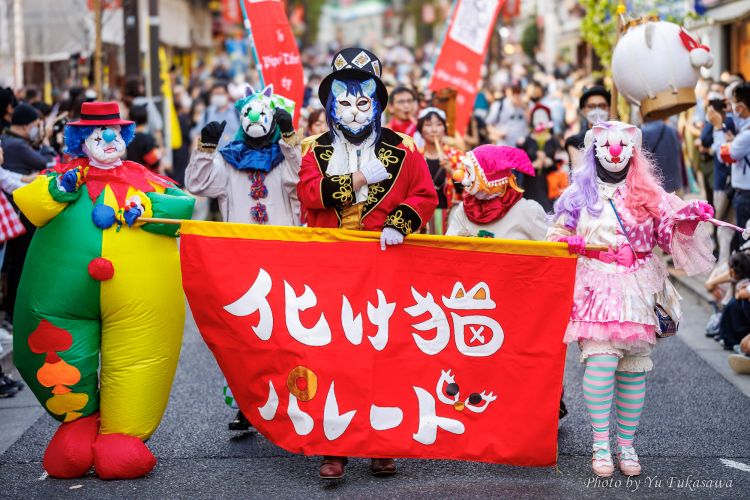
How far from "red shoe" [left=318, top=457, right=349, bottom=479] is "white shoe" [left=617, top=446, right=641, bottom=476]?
1379mm

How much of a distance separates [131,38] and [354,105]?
41.5 feet

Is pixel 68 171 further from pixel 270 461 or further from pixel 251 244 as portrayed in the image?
pixel 270 461

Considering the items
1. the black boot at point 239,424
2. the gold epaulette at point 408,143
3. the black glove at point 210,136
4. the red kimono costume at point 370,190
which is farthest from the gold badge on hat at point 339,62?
the black boot at point 239,424

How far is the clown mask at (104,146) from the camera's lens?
18.6 ft

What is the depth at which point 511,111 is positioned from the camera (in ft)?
52.5

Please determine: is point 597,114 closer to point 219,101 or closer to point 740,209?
point 740,209

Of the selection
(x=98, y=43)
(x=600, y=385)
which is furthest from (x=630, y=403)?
(x=98, y=43)

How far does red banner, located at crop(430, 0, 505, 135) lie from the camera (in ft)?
38.4

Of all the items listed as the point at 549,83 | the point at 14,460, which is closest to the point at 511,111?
the point at 549,83

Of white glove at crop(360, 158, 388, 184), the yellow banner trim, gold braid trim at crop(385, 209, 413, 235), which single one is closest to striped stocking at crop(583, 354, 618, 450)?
the yellow banner trim

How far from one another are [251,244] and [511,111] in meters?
10.9

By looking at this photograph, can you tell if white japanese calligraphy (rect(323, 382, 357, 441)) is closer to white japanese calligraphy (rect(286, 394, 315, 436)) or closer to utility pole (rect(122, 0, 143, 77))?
white japanese calligraphy (rect(286, 394, 315, 436))

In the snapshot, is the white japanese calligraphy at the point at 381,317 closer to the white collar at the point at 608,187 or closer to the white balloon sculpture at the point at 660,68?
the white collar at the point at 608,187

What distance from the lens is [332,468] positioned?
546cm
